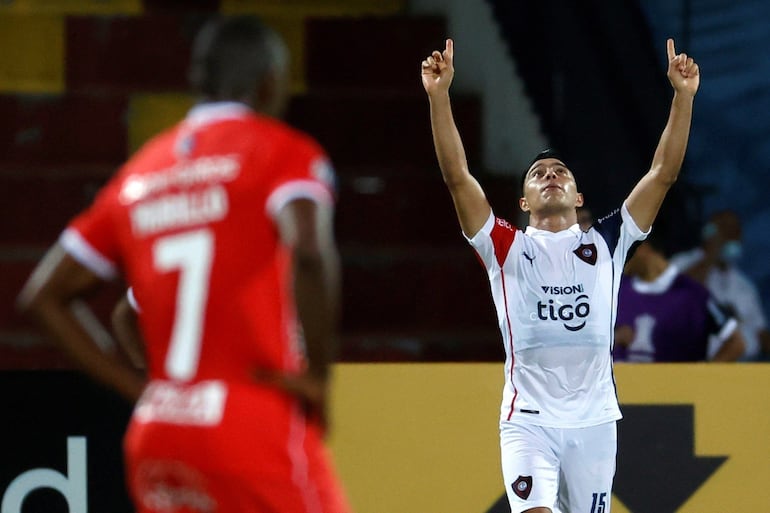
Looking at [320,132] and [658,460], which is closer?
[658,460]

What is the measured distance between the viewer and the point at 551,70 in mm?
10039

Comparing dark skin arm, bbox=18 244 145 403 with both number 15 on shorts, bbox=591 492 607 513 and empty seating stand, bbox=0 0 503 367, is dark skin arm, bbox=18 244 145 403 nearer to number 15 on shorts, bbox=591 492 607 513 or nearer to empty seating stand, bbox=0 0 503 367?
number 15 on shorts, bbox=591 492 607 513

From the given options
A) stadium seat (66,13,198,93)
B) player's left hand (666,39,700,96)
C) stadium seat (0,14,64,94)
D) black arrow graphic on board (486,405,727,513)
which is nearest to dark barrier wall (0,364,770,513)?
black arrow graphic on board (486,405,727,513)

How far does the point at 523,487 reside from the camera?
573 centimetres

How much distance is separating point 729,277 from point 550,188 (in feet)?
12.9

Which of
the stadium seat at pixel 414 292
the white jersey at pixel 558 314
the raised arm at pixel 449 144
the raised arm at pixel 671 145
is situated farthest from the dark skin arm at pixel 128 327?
the stadium seat at pixel 414 292

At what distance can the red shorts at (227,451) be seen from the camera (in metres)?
3.06

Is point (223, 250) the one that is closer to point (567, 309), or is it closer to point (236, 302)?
point (236, 302)

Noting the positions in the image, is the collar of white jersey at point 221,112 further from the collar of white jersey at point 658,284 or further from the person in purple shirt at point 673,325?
the collar of white jersey at point 658,284

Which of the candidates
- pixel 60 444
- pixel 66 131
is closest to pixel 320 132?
pixel 66 131

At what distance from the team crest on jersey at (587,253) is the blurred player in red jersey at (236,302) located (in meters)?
2.92

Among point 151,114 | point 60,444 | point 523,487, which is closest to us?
point 523,487

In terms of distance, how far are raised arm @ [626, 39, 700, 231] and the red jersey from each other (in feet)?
10.1

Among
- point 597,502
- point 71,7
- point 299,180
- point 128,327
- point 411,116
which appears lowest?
point 597,502
